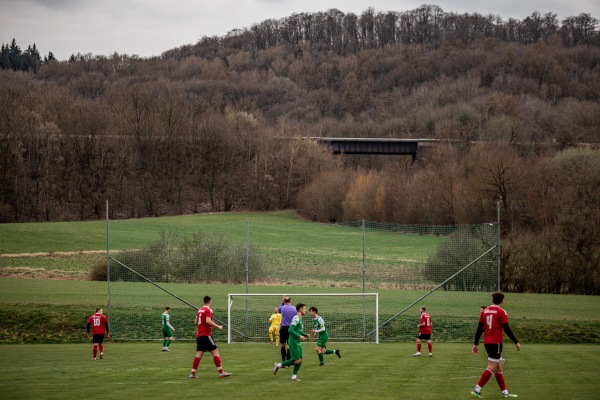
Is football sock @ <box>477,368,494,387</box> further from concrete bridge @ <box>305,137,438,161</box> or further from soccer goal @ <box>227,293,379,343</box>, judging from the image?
concrete bridge @ <box>305,137,438,161</box>

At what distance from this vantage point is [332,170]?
113 meters

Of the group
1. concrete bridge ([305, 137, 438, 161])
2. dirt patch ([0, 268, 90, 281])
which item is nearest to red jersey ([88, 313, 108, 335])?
dirt patch ([0, 268, 90, 281])

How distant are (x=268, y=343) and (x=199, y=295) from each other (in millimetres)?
9160

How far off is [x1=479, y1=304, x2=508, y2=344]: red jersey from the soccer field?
1300 mm

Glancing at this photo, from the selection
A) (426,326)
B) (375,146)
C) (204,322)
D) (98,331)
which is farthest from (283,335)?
(375,146)

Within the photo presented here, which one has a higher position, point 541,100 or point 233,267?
point 541,100

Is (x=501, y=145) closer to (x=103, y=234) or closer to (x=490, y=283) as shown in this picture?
(x=103, y=234)

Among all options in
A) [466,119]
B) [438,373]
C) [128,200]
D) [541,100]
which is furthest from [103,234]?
[541,100]

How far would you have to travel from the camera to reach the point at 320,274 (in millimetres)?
40375

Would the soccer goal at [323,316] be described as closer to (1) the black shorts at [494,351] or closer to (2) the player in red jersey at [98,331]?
(2) the player in red jersey at [98,331]

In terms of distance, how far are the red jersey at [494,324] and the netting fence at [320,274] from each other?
1647 cm

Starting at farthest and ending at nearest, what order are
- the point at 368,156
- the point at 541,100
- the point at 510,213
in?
the point at 541,100
the point at 368,156
the point at 510,213

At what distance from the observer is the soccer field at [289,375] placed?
17953 millimetres

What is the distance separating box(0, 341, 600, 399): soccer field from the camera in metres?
18.0
